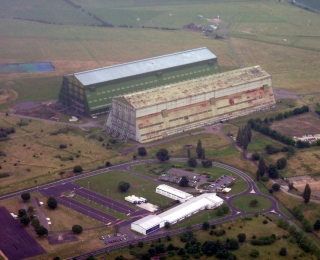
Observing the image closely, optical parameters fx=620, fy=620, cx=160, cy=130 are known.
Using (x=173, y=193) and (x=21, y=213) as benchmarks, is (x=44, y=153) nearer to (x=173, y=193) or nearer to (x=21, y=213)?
(x=21, y=213)

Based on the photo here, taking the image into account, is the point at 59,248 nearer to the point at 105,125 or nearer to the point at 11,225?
the point at 11,225

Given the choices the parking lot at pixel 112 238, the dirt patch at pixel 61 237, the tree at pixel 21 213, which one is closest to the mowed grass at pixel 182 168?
the parking lot at pixel 112 238

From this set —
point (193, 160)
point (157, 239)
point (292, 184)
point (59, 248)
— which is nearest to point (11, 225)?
point (59, 248)

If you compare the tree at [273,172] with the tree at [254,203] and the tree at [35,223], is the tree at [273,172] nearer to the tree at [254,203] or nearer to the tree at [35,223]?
the tree at [254,203]

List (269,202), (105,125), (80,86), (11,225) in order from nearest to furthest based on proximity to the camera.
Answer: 1. (11,225)
2. (269,202)
3. (105,125)
4. (80,86)

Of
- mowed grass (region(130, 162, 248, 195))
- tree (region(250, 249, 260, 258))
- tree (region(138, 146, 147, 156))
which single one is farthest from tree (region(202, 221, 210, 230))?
tree (region(138, 146, 147, 156))
